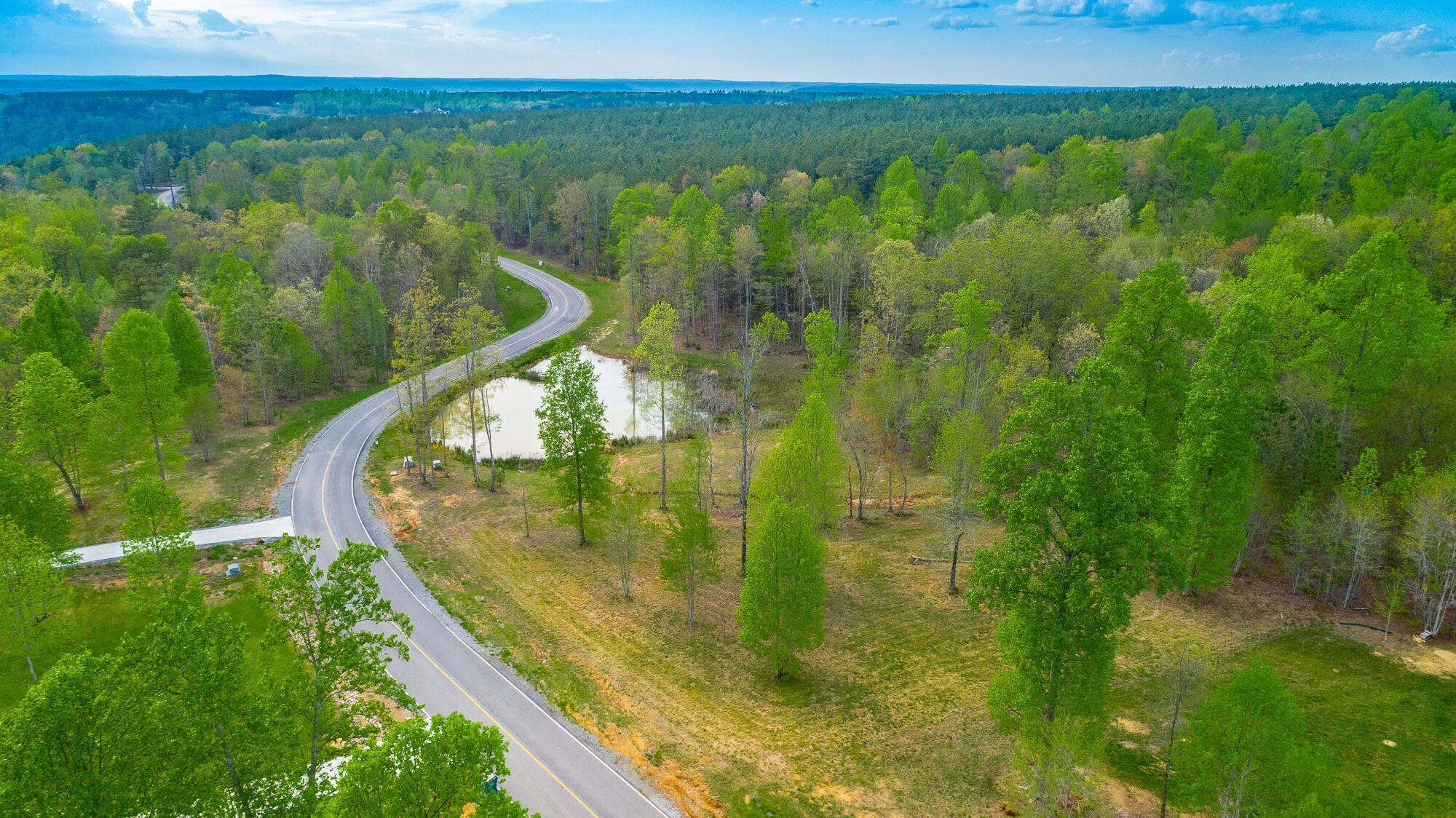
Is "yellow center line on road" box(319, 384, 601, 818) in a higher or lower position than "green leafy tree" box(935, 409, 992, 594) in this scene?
lower

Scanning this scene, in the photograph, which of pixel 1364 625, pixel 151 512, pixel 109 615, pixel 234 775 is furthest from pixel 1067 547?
pixel 109 615

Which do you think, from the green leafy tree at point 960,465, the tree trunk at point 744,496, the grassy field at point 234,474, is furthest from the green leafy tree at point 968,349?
the grassy field at point 234,474

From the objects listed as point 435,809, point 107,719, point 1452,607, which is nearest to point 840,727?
point 435,809

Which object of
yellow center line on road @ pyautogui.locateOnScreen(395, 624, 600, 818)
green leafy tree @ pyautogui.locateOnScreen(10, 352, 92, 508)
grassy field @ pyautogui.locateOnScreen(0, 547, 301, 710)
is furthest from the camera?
green leafy tree @ pyautogui.locateOnScreen(10, 352, 92, 508)

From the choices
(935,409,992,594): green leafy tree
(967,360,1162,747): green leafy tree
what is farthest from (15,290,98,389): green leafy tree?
(967,360,1162,747): green leafy tree

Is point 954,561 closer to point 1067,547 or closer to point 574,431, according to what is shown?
point 1067,547

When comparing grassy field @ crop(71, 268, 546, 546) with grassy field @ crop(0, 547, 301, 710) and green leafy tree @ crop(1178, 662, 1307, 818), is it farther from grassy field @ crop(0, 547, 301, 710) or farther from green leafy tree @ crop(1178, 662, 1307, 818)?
green leafy tree @ crop(1178, 662, 1307, 818)
